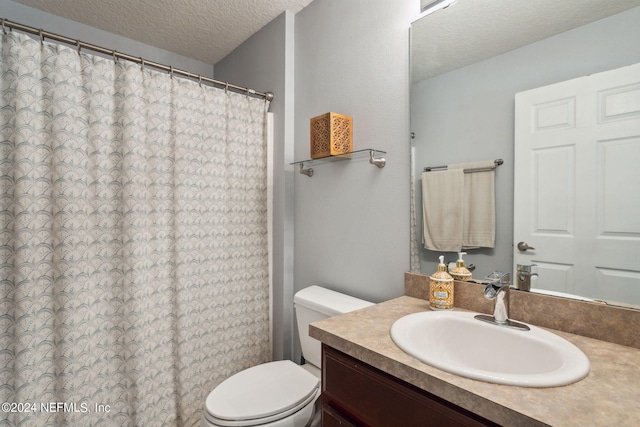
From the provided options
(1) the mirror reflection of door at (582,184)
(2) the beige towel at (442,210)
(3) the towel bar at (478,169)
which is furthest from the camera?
(2) the beige towel at (442,210)

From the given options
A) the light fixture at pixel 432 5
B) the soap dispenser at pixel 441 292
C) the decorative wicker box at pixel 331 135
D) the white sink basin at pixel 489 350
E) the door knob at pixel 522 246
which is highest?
the light fixture at pixel 432 5

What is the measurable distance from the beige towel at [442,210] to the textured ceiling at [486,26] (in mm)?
436

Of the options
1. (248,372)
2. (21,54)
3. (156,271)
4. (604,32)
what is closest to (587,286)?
(604,32)

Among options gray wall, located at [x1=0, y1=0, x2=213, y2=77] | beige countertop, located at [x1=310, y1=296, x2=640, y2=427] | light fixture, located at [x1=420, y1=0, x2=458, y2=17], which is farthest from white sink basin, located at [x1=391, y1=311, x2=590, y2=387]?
gray wall, located at [x1=0, y1=0, x2=213, y2=77]

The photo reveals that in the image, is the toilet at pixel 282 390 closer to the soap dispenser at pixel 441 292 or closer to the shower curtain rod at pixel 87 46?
the soap dispenser at pixel 441 292

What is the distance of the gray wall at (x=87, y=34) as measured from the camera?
1854 mm

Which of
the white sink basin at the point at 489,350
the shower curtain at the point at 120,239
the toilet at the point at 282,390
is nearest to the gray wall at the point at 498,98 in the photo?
the white sink basin at the point at 489,350

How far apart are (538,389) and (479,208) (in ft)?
2.14

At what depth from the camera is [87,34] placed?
2.09m

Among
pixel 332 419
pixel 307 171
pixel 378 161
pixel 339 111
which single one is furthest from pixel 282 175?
pixel 332 419

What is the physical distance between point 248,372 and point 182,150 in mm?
1190

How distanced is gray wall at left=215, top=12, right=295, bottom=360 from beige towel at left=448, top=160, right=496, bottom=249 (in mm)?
1084

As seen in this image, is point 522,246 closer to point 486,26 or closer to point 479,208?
point 479,208

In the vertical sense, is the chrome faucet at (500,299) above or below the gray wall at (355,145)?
below
